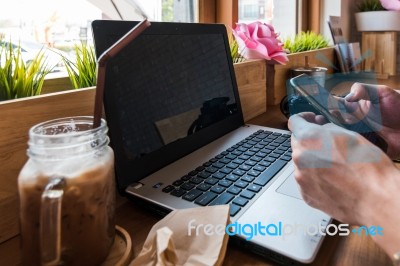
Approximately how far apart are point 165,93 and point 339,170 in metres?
0.33

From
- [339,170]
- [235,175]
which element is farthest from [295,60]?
[339,170]

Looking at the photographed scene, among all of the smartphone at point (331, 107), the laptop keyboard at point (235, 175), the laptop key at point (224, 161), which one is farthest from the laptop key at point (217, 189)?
the smartphone at point (331, 107)

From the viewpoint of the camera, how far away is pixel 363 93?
0.65m

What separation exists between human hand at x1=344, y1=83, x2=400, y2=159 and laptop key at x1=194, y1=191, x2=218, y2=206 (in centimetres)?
33

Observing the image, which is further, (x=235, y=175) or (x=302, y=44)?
(x=302, y=44)

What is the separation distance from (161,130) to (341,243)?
32 centimetres

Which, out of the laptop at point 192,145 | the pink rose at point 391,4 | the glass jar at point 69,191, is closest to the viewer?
the glass jar at point 69,191

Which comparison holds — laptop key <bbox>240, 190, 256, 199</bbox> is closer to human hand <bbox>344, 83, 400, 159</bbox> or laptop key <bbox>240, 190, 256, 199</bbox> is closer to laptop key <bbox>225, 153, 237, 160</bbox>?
laptop key <bbox>225, 153, 237, 160</bbox>

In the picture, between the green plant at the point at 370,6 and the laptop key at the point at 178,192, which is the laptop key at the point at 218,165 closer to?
the laptop key at the point at 178,192

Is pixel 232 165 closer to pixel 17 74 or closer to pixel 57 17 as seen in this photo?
pixel 17 74

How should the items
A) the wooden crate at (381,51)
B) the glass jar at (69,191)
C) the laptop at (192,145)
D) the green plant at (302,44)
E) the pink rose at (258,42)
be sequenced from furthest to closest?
1. the wooden crate at (381,51)
2. the green plant at (302,44)
3. the pink rose at (258,42)
4. the laptop at (192,145)
5. the glass jar at (69,191)

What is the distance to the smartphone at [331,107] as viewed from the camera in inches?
22.5

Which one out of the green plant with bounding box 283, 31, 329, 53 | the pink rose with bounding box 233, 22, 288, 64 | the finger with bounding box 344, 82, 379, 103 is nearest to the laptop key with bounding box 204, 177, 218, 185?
the finger with bounding box 344, 82, 379, 103

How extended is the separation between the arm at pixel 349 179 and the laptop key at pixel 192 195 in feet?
0.46
